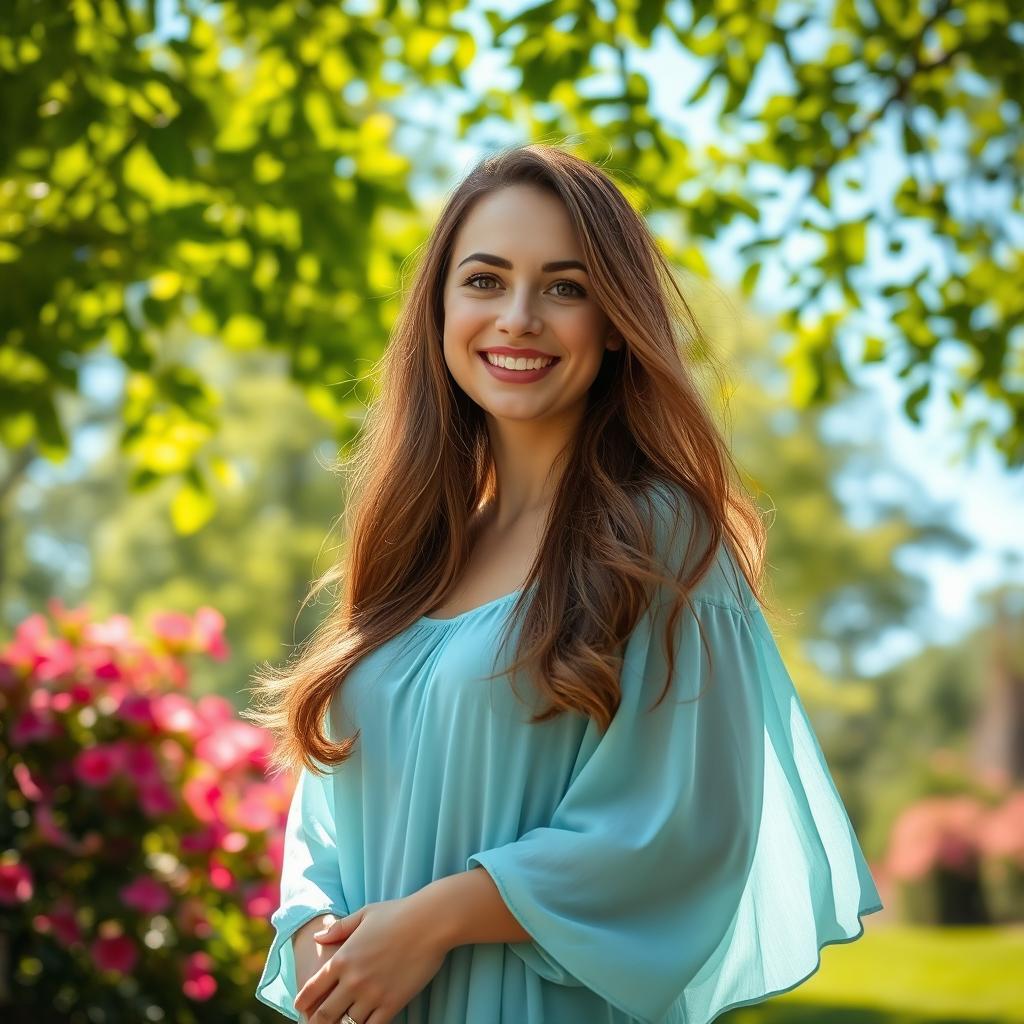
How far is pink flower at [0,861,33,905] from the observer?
13.4 ft

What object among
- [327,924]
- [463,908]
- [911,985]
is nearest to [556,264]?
[463,908]

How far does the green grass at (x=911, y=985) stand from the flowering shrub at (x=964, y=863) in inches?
68.0

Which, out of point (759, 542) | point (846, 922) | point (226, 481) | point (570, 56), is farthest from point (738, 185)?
point (846, 922)

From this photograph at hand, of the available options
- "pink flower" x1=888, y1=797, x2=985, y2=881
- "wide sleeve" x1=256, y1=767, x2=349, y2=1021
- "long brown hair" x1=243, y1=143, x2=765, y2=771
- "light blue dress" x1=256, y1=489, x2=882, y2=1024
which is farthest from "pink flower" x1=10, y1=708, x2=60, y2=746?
"pink flower" x1=888, y1=797, x2=985, y2=881

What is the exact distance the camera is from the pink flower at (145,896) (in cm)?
412

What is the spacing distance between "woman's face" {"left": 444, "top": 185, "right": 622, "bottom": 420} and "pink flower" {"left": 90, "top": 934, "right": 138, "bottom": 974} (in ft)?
8.94

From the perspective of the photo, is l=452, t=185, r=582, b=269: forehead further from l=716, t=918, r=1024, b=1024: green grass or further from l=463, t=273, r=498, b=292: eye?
l=716, t=918, r=1024, b=1024: green grass

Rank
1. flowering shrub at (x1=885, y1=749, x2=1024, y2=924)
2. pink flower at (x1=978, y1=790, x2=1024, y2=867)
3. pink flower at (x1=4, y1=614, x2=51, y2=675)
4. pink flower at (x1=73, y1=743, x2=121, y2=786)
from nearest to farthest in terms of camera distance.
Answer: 1. pink flower at (x1=73, y1=743, x2=121, y2=786)
2. pink flower at (x1=4, y1=614, x2=51, y2=675)
3. flowering shrub at (x1=885, y1=749, x2=1024, y2=924)
4. pink flower at (x1=978, y1=790, x2=1024, y2=867)

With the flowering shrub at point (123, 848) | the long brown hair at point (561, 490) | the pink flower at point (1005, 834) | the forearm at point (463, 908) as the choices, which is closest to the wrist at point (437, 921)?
the forearm at point (463, 908)

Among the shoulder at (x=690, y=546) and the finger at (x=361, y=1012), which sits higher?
the shoulder at (x=690, y=546)

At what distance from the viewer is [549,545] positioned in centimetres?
204

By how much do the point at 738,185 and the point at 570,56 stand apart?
1120mm

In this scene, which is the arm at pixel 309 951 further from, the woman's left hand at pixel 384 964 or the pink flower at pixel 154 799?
the pink flower at pixel 154 799

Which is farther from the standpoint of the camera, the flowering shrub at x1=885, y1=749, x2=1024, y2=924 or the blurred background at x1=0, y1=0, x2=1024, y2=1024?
the flowering shrub at x1=885, y1=749, x2=1024, y2=924
